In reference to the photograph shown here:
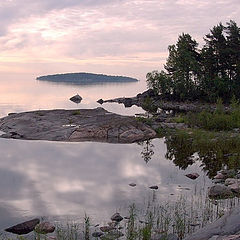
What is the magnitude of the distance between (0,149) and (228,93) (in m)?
46.6

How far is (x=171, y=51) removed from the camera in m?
70.3

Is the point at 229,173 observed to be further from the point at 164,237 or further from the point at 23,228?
the point at 23,228

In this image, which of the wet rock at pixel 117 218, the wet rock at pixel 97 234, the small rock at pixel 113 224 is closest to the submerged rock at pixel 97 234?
the wet rock at pixel 97 234

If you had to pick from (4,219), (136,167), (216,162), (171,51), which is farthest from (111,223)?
(171,51)

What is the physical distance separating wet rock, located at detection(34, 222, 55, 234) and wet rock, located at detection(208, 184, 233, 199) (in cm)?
638

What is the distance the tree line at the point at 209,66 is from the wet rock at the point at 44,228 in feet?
175

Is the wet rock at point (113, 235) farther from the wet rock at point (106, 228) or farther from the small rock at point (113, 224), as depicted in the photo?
the small rock at point (113, 224)

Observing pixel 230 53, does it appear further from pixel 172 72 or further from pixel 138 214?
pixel 138 214

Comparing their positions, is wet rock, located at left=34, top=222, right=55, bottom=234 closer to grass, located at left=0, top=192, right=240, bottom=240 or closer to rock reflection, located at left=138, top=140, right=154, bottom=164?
grass, located at left=0, top=192, right=240, bottom=240

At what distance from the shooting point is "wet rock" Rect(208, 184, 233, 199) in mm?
14914

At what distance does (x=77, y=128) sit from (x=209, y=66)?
124 ft

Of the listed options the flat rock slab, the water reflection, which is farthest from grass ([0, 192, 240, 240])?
the flat rock slab

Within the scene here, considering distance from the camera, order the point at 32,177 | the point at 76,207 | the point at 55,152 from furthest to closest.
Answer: the point at 55,152, the point at 32,177, the point at 76,207

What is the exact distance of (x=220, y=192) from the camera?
49.4ft
